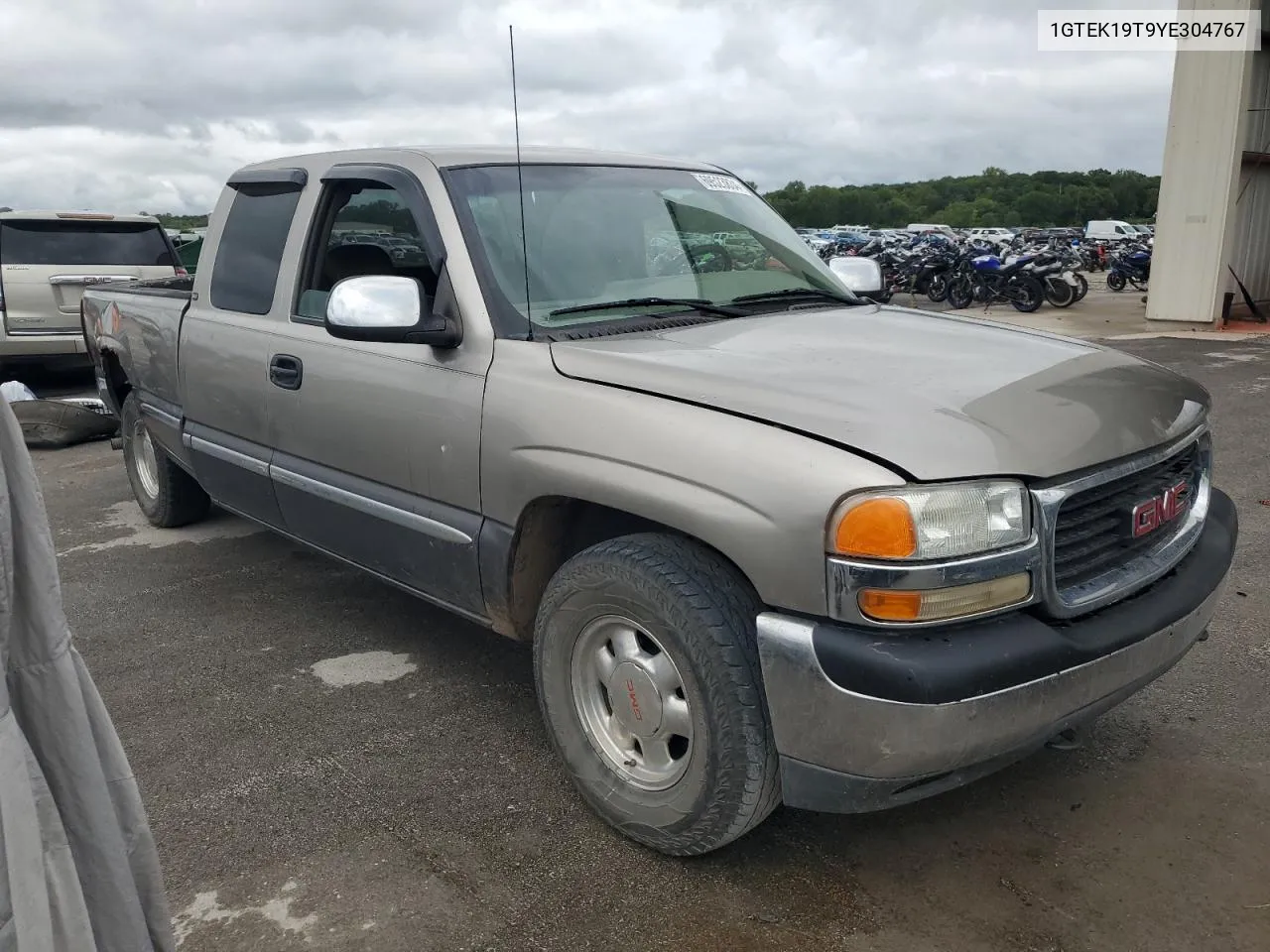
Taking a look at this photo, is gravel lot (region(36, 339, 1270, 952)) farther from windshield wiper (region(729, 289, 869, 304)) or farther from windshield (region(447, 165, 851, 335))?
windshield wiper (region(729, 289, 869, 304))

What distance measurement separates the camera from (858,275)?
14.1ft

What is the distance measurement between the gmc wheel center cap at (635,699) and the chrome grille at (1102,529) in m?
0.98

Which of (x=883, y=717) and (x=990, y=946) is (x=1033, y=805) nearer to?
(x=990, y=946)

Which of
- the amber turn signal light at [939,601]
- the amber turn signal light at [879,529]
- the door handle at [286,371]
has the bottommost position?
the amber turn signal light at [939,601]

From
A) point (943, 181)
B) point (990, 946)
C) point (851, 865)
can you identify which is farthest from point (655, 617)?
point (943, 181)

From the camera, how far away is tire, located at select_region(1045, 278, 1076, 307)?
58.9ft

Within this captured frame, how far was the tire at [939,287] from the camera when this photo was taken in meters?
19.9

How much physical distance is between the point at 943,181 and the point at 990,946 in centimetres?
11651

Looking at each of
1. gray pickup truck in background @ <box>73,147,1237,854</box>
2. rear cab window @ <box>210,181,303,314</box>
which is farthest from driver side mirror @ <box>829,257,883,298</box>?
rear cab window @ <box>210,181,303,314</box>

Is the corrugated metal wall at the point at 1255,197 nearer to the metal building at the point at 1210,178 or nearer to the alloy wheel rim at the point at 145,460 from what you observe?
the metal building at the point at 1210,178

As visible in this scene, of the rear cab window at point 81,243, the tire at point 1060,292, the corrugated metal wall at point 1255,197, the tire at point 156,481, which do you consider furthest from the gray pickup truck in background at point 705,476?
the tire at point 1060,292

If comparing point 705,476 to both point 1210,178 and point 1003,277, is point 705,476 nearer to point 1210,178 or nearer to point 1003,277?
point 1210,178

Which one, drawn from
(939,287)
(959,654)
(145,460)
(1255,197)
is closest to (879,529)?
(959,654)

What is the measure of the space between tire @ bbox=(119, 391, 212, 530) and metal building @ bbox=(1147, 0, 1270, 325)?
40.2 ft
